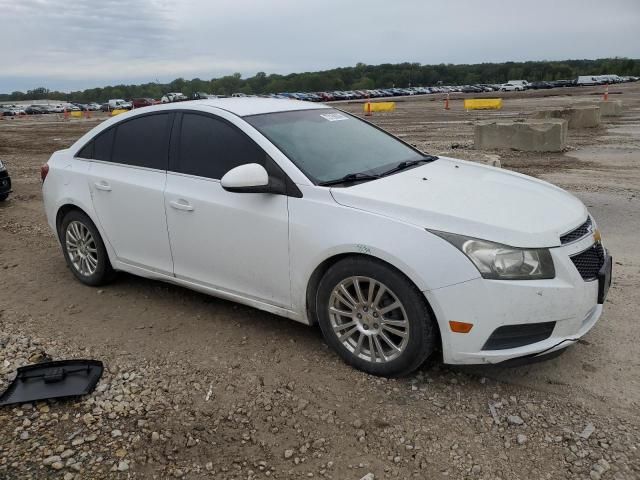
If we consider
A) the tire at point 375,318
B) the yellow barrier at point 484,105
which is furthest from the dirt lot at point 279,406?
the yellow barrier at point 484,105

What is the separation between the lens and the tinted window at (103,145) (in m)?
4.88

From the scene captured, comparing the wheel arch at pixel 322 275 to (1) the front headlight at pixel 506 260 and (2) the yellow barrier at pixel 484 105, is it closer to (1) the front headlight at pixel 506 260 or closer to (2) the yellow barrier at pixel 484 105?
(1) the front headlight at pixel 506 260

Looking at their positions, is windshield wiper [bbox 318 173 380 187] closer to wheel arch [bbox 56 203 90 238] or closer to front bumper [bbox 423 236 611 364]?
front bumper [bbox 423 236 611 364]

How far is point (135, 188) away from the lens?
449 cm

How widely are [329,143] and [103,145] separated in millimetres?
2139

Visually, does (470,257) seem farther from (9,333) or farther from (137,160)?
(9,333)

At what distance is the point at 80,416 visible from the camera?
3.24 m

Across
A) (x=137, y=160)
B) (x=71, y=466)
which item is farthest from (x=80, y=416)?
(x=137, y=160)

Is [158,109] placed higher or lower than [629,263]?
higher

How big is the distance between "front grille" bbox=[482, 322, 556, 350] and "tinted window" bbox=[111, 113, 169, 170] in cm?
279

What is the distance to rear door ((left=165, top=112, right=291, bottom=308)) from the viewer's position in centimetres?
375

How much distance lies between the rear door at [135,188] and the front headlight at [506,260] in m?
2.42

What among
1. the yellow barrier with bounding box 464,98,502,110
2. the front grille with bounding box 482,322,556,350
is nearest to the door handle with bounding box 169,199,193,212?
the front grille with bounding box 482,322,556,350

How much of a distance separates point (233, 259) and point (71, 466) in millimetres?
1653
